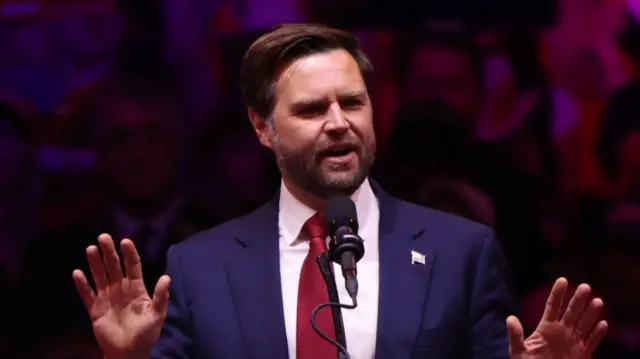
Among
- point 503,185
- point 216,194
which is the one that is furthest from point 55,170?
point 503,185

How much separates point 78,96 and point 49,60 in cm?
17

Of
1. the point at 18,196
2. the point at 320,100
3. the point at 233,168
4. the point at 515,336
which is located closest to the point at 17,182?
the point at 18,196

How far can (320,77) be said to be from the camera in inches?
97.4

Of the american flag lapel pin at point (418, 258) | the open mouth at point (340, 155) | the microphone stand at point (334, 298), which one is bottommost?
the american flag lapel pin at point (418, 258)

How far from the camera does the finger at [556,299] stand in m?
2.12

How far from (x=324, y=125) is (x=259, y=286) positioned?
37 cm

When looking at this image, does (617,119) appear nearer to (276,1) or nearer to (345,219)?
(276,1)

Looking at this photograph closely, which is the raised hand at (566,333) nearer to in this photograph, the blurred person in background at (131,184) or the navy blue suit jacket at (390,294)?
the navy blue suit jacket at (390,294)

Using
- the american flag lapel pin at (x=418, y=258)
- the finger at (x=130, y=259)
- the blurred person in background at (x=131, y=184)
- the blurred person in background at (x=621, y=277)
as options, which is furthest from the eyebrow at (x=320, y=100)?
the blurred person in background at (x=621, y=277)

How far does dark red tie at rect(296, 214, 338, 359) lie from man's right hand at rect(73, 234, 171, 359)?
0.94 ft

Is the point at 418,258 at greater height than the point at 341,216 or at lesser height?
lesser

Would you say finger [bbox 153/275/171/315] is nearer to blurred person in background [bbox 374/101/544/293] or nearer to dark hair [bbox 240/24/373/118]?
dark hair [bbox 240/24/373/118]

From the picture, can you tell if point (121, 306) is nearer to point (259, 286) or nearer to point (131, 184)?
point (259, 286)

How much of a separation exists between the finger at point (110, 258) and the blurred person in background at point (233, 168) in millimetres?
1631
